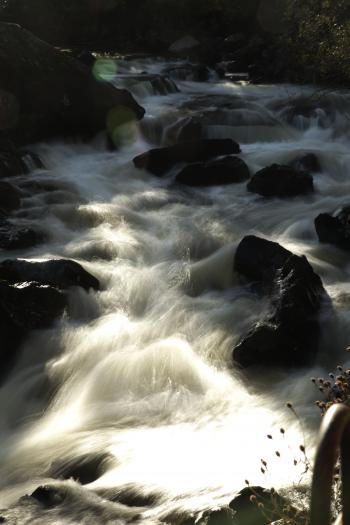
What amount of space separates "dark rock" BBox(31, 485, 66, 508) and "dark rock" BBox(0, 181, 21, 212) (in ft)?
20.6

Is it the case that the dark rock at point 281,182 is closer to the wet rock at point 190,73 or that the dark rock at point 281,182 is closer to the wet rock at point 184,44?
the wet rock at point 190,73

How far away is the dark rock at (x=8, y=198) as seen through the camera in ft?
33.5

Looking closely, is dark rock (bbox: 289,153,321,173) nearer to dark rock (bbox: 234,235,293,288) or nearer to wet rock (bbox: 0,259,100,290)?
dark rock (bbox: 234,235,293,288)

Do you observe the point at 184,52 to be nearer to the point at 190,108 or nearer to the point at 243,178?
the point at 190,108

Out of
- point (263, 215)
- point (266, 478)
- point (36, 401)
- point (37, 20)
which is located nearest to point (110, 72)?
point (37, 20)

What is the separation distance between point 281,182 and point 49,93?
17.9 feet

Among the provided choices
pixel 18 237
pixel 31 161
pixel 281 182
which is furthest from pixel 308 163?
pixel 18 237

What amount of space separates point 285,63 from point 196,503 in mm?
19470

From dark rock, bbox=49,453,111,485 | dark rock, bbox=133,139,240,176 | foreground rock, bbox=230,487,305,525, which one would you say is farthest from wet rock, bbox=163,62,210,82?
foreground rock, bbox=230,487,305,525

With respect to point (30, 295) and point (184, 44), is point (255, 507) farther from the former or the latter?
point (184, 44)

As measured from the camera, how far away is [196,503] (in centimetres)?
407

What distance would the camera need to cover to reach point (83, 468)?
4.73 metres

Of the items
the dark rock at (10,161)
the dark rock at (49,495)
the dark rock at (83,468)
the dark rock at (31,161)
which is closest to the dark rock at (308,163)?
the dark rock at (31,161)

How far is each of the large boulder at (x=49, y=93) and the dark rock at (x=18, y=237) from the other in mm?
4601
